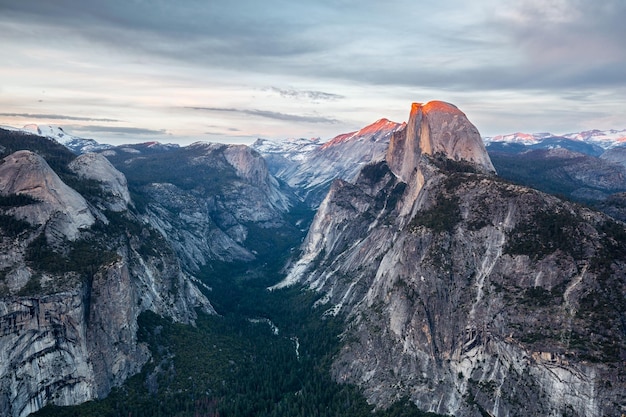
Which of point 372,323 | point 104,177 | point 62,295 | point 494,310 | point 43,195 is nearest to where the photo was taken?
point 62,295

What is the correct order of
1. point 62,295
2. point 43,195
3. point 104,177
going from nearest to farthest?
point 62,295, point 43,195, point 104,177

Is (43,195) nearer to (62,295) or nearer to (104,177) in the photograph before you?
(62,295)

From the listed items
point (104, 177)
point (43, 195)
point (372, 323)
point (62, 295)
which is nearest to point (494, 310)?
point (372, 323)

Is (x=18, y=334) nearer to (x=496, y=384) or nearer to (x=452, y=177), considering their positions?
(x=496, y=384)

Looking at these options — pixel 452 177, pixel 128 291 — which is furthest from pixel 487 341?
pixel 128 291

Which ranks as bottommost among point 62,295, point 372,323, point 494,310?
point 372,323

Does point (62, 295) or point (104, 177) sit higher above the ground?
point (104, 177)

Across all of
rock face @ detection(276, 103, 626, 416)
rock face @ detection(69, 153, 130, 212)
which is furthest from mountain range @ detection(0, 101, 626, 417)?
rock face @ detection(69, 153, 130, 212)
